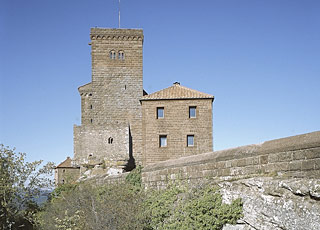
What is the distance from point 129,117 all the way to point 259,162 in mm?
25321

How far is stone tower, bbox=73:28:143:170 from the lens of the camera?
31.7 metres

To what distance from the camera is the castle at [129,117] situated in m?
27.9

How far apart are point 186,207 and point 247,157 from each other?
2.50 meters

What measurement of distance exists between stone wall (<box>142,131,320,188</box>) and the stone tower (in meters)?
19.6

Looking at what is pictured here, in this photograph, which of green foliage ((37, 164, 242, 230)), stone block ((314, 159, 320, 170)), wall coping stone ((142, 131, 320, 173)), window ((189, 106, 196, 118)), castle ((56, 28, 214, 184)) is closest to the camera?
stone block ((314, 159, 320, 170))

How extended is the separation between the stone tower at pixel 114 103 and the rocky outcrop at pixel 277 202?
23109 mm

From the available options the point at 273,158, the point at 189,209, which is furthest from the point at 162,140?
the point at 273,158

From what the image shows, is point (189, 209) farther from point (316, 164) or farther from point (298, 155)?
point (316, 164)

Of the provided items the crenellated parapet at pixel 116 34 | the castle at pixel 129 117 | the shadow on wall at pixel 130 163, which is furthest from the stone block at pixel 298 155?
the crenellated parapet at pixel 116 34

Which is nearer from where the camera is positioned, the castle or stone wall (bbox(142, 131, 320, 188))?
stone wall (bbox(142, 131, 320, 188))

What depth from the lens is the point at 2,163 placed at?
19375 millimetres

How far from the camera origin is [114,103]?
3350 cm

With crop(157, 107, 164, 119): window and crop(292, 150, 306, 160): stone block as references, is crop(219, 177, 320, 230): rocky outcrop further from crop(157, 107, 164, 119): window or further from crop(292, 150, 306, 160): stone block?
crop(157, 107, 164, 119): window

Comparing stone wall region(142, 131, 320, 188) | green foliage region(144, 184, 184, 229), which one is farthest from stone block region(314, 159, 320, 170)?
green foliage region(144, 184, 184, 229)
